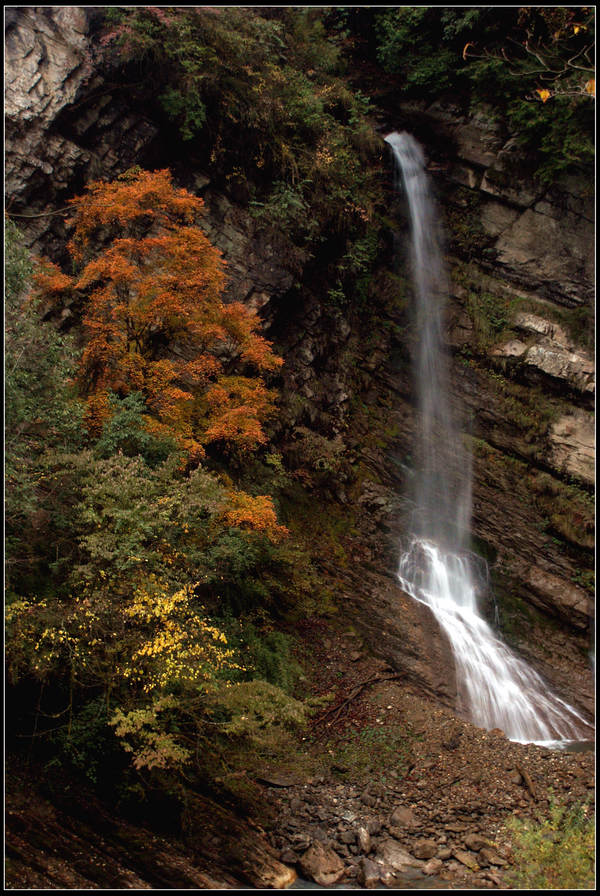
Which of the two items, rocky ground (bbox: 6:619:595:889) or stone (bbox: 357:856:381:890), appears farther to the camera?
stone (bbox: 357:856:381:890)

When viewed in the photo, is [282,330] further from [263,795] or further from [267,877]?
[267,877]

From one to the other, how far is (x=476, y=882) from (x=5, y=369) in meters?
9.01

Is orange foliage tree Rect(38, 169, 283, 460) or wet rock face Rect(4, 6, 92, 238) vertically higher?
wet rock face Rect(4, 6, 92, 238)

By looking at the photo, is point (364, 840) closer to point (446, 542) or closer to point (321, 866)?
point (321, 866)

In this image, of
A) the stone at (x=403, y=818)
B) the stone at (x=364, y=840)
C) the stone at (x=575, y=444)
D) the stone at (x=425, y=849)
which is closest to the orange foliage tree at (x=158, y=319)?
the stone at (x=364, y=840)

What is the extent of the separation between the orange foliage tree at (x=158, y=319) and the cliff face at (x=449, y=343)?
1.83 m

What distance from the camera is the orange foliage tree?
9.76 m

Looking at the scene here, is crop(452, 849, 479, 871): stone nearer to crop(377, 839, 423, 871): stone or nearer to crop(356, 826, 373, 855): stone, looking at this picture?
crop(377, 839, 423, 871): stone

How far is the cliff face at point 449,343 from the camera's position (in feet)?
38.5

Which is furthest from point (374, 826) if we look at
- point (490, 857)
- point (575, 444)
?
point (575, 444)

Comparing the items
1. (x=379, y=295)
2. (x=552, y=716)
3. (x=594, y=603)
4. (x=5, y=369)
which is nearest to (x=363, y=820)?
(x=552, y=716)

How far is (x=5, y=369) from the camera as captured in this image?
23.2 ft

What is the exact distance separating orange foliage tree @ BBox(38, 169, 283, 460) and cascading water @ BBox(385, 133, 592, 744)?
701 cm

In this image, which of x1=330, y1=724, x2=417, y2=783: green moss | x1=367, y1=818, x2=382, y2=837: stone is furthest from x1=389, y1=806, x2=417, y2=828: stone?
x1=330, y1=724, x2=417, y2=783: green moss
